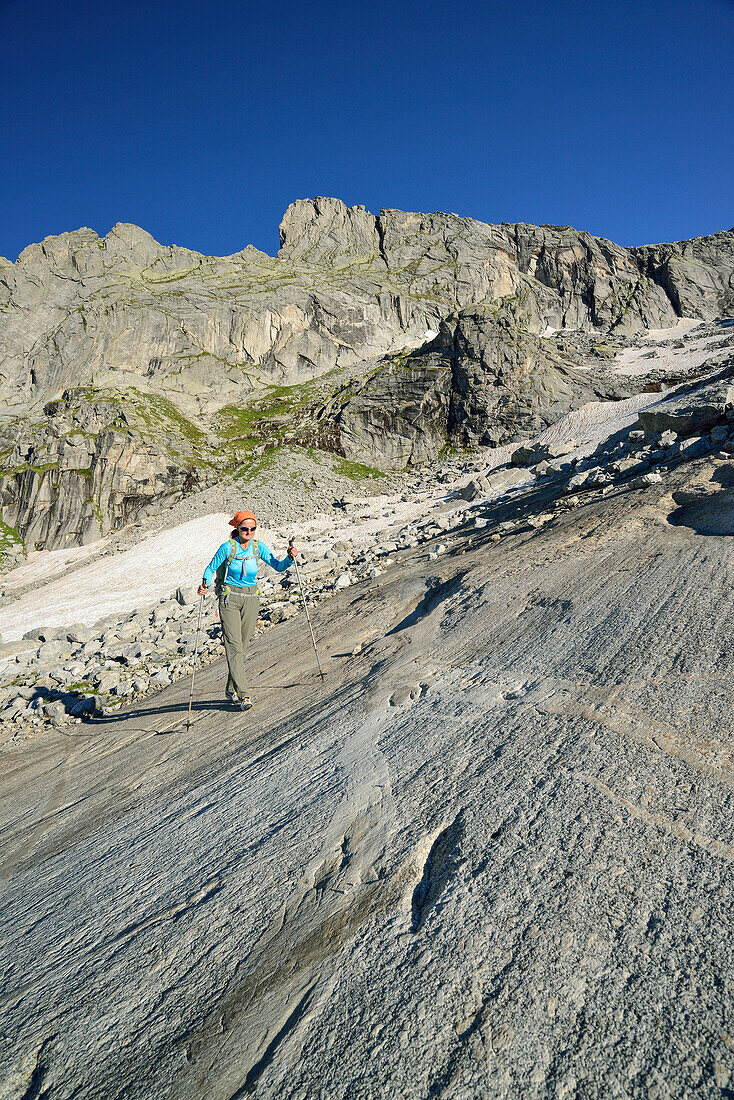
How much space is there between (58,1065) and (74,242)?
12667cm

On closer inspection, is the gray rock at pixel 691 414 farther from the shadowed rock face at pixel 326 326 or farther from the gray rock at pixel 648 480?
the shadowed rock face at pixel 326 326

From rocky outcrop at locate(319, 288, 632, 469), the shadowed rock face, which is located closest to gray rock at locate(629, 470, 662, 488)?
rocky outcrop at locate(319, 288, 632, 469)

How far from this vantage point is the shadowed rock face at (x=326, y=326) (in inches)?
1827

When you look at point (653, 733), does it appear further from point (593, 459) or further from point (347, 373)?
point (347, 373)

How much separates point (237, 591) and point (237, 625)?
1.83 feet

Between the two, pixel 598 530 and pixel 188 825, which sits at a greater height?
pixel 598 530

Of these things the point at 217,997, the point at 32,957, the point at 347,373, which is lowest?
the point at 32,957

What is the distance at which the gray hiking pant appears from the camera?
26.1 ft

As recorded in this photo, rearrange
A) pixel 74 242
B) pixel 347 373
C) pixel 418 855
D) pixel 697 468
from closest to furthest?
pixel 418 855
pixel 697 468
pixel 347 373
pixel 74 242

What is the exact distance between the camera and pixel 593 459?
19609 mm

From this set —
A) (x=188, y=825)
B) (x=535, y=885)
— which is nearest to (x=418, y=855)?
(x=535, y=885)

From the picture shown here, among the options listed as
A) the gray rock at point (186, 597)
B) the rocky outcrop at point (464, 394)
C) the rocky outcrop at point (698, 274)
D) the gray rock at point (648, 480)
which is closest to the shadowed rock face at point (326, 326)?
the rocky outcrop at point (464, 394)

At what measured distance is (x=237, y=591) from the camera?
8188 mm

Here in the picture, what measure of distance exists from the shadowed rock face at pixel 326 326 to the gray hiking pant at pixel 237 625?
132ft
